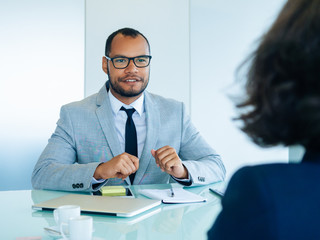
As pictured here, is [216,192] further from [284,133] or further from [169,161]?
[284,133]

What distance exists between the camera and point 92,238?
3.66 ft

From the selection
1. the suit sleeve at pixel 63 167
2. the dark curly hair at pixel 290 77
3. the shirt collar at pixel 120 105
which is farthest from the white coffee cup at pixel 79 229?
the shirt collar at pixel 120 105

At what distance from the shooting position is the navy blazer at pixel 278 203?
53cm

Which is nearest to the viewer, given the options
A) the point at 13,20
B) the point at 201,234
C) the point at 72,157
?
the point at 201,234

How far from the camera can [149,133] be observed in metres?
2.30

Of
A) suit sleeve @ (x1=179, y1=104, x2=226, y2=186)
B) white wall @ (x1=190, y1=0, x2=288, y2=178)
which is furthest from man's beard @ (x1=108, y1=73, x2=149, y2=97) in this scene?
white wall @ (x1=190, y1=0, x2=288, y2=178)

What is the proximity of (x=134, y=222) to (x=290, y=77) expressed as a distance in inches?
36.4

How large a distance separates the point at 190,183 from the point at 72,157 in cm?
73

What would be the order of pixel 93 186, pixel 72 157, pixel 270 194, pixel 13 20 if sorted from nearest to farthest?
pixel 270 194, pixel 93 186, pixel 72 157, pixel 13 20

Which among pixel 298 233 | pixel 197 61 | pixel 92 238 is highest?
pixel 197 61

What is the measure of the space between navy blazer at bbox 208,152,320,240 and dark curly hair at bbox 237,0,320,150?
0.07 meters

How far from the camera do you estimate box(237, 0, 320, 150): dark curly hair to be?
0.56 m

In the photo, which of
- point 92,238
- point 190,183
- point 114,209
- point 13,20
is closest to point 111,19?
point 13,20

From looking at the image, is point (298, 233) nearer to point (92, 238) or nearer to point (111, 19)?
point (92, 238)
